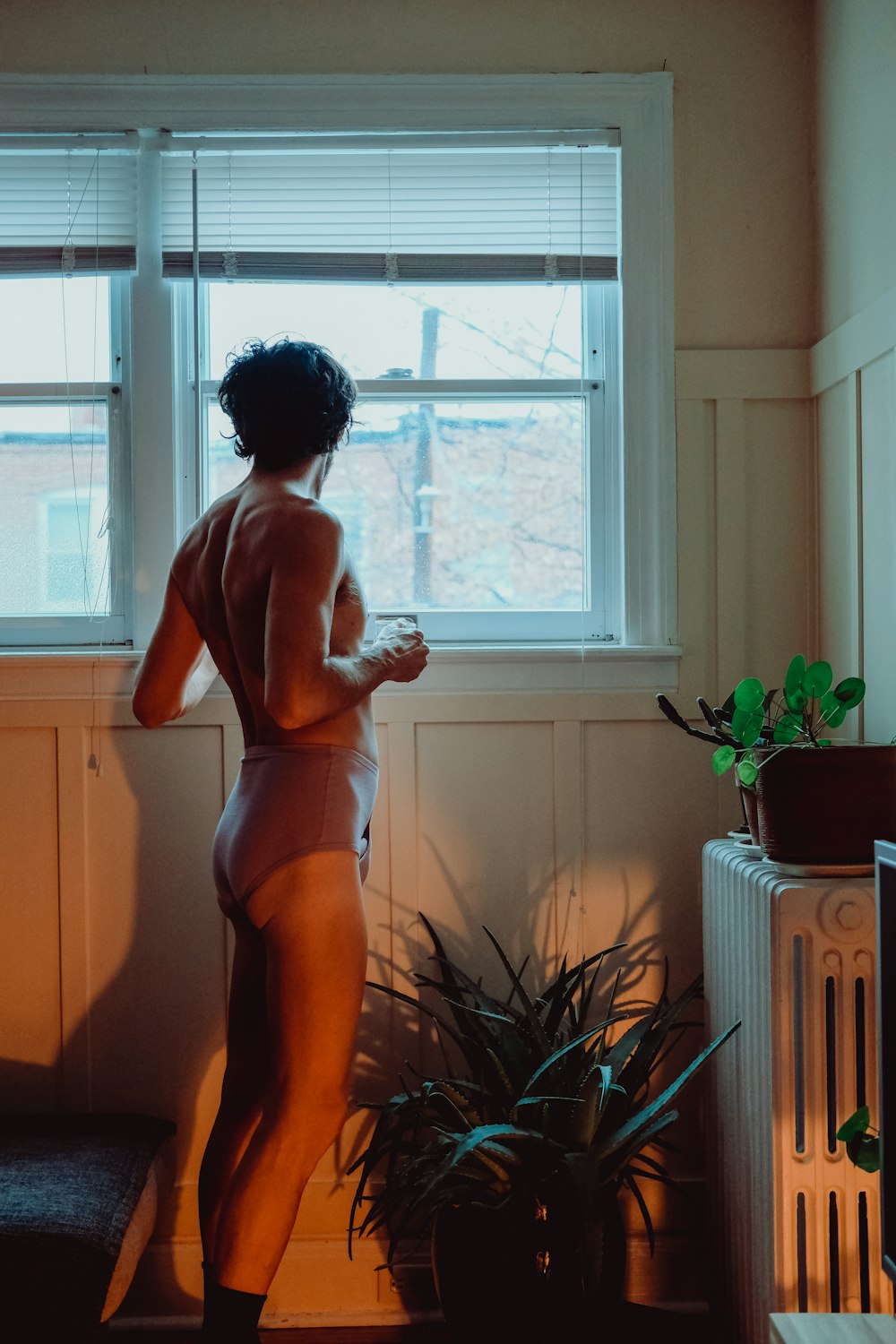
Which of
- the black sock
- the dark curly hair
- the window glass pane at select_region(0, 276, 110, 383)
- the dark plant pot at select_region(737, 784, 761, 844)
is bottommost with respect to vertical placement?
the black sock

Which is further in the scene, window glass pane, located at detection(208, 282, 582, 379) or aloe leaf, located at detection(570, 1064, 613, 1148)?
window glass pane, located at detection(208, 282, 582, 379)

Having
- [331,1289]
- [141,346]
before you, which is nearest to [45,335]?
[141,346]

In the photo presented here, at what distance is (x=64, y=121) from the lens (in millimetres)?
2322

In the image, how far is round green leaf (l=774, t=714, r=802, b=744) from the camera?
5.57 feet

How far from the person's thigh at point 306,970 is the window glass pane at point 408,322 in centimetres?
128

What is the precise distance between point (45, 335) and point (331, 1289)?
89.9 inches

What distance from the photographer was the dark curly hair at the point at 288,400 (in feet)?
6.05

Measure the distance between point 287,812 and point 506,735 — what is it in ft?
2.31

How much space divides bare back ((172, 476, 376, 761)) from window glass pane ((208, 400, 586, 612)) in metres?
0.54

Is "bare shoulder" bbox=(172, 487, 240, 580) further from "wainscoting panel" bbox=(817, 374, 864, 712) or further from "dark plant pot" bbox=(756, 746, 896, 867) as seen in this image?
"wainscoting panel" bbox=(817, 374, 864, 712)

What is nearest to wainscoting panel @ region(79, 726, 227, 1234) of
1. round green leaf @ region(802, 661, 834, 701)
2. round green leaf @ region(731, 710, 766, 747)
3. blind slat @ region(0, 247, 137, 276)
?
blind slat @ region(0, 247, 137, 276)

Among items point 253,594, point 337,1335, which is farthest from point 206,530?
point 337,1335

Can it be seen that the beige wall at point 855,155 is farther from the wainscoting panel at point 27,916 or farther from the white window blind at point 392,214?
the wainscoting panel at point 27,916

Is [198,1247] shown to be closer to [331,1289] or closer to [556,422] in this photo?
[331,1289]
